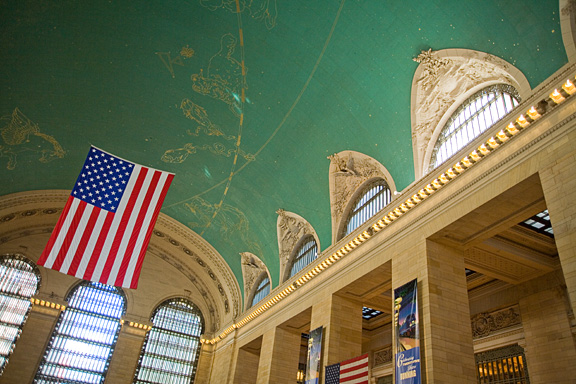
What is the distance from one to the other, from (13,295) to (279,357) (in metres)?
14.6

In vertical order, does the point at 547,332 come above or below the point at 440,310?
above

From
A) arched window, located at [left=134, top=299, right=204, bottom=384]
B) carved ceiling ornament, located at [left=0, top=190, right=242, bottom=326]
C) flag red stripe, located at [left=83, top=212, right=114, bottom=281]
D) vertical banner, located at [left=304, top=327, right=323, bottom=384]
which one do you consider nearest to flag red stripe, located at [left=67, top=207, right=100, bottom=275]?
flag red stripe, located at [left=83, top=212, right=114, bottom=281]

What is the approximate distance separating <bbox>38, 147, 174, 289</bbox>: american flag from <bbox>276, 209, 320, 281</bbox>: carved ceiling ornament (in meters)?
6.36

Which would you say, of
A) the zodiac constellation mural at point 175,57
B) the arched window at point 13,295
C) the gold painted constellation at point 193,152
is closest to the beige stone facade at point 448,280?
the arched window at point 13,295

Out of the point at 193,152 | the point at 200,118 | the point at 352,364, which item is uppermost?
the point at 200,118

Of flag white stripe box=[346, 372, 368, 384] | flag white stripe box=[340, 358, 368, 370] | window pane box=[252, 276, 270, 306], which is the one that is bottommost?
flag white stripe box=[346, 372, 368, 384]

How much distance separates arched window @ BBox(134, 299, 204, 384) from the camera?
22.5 m

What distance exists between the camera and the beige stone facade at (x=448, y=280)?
322 inches

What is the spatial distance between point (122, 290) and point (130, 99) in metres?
12.8

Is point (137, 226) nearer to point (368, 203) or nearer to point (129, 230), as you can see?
point (129, 230)

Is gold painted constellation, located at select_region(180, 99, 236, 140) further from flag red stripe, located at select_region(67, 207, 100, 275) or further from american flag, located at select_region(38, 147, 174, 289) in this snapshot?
flag red stripe, located at select_region(67, 207, 100, 275)

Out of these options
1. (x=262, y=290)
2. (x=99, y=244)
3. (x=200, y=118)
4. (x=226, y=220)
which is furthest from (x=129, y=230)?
(x=262, y=290)

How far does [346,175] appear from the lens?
48.6 feet

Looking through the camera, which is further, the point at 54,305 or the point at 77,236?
the point at 54,305
